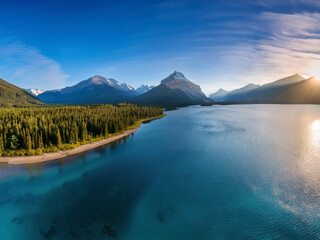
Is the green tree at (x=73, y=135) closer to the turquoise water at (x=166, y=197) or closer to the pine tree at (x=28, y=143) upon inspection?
the pine tree at (x=28, y=143)

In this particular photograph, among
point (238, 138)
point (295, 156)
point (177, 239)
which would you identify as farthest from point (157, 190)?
point (238, 138)

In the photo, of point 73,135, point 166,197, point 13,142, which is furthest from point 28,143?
point 166,197

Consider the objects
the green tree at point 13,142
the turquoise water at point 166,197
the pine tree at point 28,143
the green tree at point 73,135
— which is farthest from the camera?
the green tree at point 73,135

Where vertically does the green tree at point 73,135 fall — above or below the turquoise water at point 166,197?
above

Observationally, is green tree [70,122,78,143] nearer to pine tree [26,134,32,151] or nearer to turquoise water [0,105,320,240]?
pine tree [26,134,32,151]

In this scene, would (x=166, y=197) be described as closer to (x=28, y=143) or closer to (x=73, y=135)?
(x=73, y=135)

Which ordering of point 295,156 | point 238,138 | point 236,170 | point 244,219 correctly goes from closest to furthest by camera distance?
point 244,219 → point 236,170 → point 295,156 → point 238,138

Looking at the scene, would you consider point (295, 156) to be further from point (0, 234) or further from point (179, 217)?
point (0, 234)

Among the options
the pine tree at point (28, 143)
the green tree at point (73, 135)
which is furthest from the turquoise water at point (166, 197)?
the green tree at point (73, 135)
